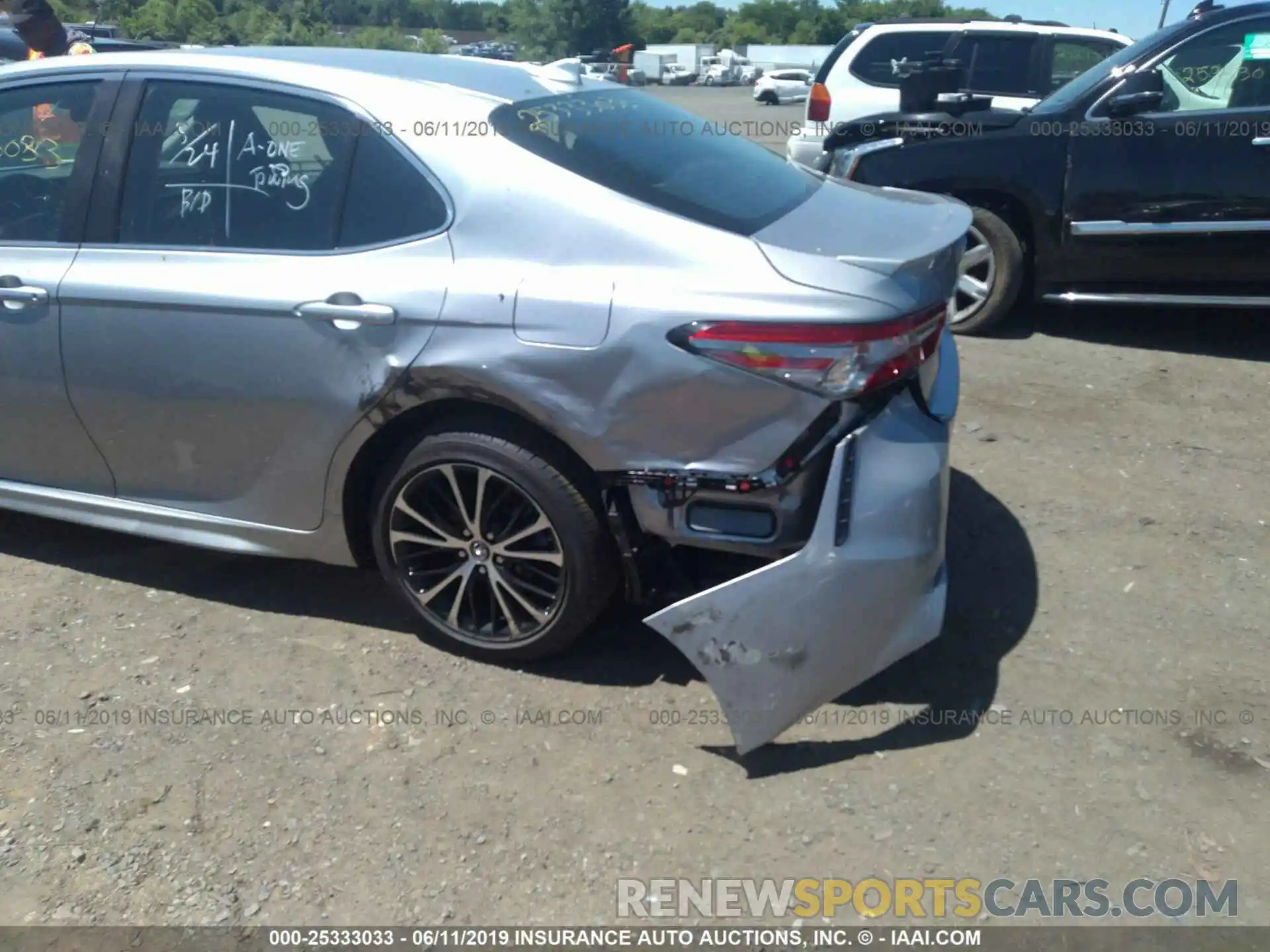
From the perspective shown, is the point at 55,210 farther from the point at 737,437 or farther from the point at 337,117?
the point at 737,437

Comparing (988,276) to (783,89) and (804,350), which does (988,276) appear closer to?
(804,350)

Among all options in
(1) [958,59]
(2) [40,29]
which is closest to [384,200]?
(2) [40,29]

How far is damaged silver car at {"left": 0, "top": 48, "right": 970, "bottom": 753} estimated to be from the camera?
2779mm

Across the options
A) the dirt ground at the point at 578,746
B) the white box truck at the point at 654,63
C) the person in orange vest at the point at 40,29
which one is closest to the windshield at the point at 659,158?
the dirt ground at the point at 578,746

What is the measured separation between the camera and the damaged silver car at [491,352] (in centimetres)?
278

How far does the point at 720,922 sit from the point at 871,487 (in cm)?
108

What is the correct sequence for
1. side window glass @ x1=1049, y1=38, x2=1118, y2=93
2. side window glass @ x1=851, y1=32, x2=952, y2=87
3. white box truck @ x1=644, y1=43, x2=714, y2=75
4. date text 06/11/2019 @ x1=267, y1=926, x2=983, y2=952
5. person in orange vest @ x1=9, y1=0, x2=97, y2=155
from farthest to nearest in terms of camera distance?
white box truck @ x1=644, y1=43, x2=714, y2=75
side window glass @ x1=851, y1=32, x2=952, y2=87
side window glass @ x1=1049, y1=38, x2=1118, y2=93
person in orange vest @ x1=9, y1=0, x2=97, y2=155
date text 06/11/2019 @ x1=267, y1=926, x2=983, y2=952

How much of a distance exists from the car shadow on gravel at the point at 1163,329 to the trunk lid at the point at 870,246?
322 cm

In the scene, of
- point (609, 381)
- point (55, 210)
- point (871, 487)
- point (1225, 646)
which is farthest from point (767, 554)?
point (55, 210)

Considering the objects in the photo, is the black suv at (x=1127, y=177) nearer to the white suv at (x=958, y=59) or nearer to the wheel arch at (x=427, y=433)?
the white suv at (x=958, y=59)

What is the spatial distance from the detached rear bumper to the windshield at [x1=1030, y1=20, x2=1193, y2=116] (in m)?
4.15

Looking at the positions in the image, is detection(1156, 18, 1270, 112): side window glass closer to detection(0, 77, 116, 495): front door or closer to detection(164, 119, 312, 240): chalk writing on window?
detection(164, 119, 312, 240): chalk writing on window

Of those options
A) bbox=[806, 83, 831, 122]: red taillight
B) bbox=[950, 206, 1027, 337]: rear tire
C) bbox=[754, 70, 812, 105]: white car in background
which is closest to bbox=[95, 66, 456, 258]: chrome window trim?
bbox=[950, 206, 1027, 337]: rear tire

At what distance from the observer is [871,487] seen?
2.78 meters
